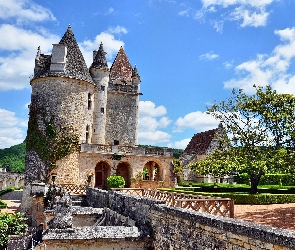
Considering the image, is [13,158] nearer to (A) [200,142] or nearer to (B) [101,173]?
(A) [200,142]

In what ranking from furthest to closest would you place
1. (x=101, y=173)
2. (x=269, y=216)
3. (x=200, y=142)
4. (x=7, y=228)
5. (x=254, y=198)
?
1. (x=200, y=142)
2. (x=101, y=173)
3. (x=254, y=198)
4. (x=269, y=216)
5. (x=7, y=228)

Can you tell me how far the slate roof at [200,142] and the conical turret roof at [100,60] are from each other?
20548 mm

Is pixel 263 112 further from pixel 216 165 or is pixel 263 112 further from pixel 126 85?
pixel 126 85

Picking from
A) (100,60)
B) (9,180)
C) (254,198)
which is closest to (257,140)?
(254,198)

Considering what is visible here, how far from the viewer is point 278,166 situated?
22047 millimetres

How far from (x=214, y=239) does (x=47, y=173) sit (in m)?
25.3

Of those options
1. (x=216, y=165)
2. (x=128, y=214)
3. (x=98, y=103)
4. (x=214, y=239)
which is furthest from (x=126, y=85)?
(x=214, y=239)

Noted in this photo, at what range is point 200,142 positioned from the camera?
5266 centimetres

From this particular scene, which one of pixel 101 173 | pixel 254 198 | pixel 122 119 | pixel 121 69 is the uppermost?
pixel 121 69

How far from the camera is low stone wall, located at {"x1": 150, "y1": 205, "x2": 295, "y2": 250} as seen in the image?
552cm

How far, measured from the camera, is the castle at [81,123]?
1212 inches

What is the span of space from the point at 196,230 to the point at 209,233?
2.04 feet

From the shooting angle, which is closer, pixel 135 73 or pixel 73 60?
pixel 73 60

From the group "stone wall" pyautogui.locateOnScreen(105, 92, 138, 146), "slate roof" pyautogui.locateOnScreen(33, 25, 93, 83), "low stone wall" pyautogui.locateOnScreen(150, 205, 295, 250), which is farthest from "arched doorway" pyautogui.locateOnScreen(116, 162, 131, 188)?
"low stone wall" pyautogui.locateOnScreen(150, 205, 295, 250)
